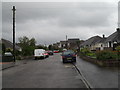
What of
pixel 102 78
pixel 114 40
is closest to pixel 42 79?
pixel 102 78

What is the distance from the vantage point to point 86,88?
697 cm

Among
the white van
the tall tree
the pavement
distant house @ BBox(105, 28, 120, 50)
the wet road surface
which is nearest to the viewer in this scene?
the wet road surface

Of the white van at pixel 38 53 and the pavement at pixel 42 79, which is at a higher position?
the white van at pixel 38 53

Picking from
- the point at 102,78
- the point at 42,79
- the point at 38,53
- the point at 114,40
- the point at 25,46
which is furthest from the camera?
the point at 114,40

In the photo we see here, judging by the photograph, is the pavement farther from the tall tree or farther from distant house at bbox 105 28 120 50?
distant house at bbox 105 28 120 50

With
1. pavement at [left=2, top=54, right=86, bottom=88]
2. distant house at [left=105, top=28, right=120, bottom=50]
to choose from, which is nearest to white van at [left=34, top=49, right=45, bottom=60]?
distant house at [left=105, top=28, right=120, bottom=50]

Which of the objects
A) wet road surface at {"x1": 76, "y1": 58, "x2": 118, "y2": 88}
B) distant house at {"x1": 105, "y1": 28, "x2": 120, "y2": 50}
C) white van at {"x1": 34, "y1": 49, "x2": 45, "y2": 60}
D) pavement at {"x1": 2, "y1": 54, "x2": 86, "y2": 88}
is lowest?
pavement at {"x1": 2, "y1": 54, "x2": 86, "y2": 88}

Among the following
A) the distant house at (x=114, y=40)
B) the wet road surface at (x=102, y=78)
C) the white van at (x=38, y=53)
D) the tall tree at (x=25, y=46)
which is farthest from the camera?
the tall tree at (x=25, y=46)

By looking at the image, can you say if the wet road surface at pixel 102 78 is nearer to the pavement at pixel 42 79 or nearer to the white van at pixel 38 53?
the pavement at pixel 42 79

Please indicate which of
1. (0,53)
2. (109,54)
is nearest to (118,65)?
(109,54)

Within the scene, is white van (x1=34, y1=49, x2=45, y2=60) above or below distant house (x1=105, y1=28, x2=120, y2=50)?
below

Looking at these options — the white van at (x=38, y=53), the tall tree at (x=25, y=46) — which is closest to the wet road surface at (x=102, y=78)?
the white van at (x=38, y=53)

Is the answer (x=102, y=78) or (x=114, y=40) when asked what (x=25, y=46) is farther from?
(x=102, y=78)

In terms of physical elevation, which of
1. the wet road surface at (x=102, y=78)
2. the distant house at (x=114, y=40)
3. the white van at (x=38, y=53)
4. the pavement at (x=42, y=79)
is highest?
the distant house at (x=114, y=40)
